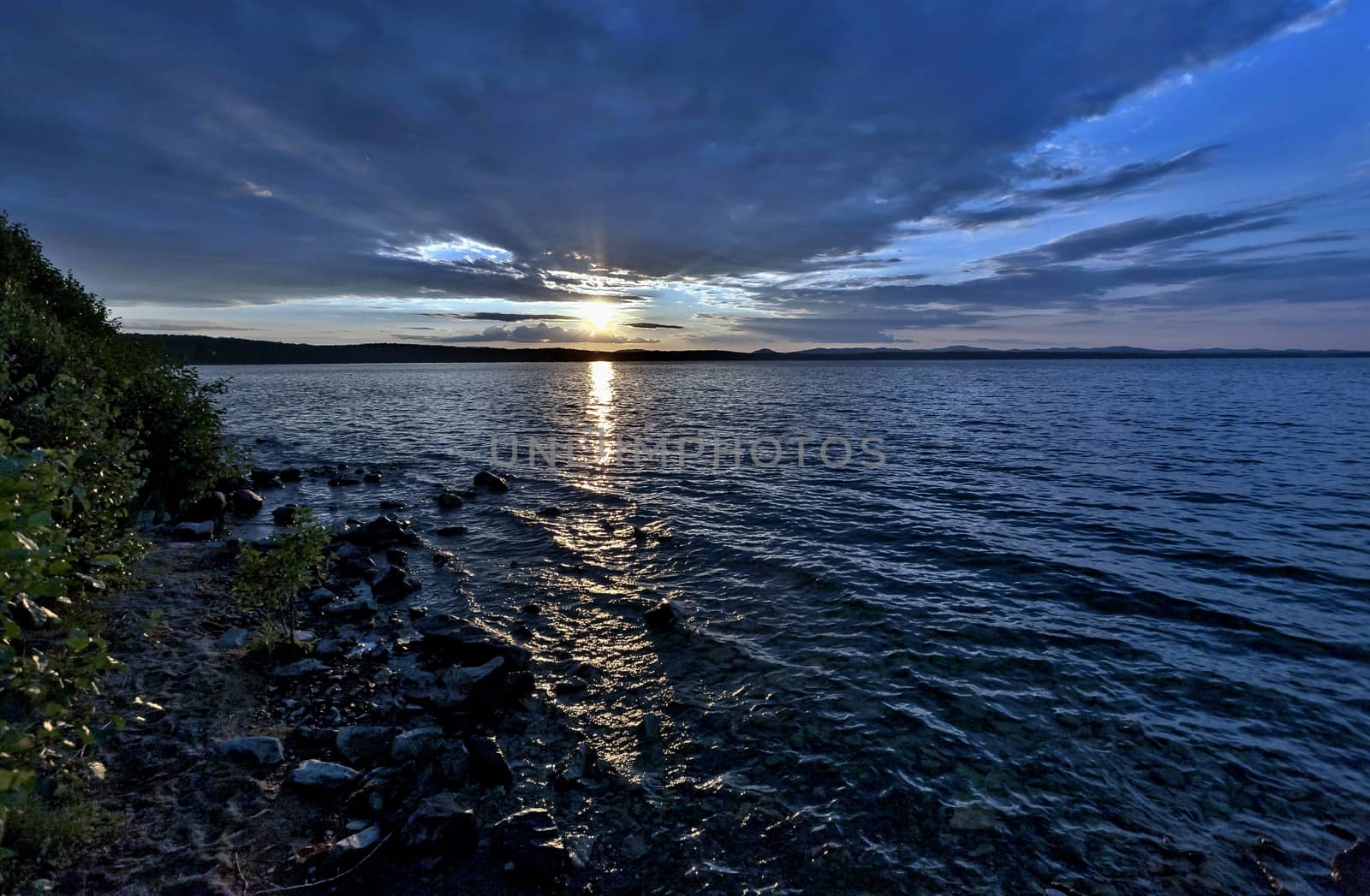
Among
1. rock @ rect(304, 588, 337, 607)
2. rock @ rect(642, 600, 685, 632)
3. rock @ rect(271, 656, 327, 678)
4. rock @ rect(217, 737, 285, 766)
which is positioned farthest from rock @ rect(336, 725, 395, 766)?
rock @ rect(304, 588, 337, 607)

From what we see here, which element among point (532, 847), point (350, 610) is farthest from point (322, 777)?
point (350, 610)

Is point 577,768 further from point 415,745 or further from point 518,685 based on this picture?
Answer: point 518,685

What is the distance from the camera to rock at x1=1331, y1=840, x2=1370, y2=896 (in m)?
8.06

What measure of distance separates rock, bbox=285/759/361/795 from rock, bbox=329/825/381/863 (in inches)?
44.6

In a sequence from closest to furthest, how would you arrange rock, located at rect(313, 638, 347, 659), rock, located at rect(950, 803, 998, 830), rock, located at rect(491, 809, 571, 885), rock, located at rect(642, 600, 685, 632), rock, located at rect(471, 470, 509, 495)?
rock, located at rect(491, 809, 571, 885) < rock, located at rect(950, 803, 998, 830) < rock, located at rect(313, 638, 347, 659) < rock, located at rect(642, 600, 685, 632) < rock, located at rect(471, 470, 509, 495)

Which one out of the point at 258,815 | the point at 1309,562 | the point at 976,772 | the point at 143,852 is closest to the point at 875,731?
the point at 976,772

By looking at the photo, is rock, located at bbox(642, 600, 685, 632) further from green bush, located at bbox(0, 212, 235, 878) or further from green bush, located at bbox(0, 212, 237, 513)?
green bush, located at bbox(0, 212, 237, 513)

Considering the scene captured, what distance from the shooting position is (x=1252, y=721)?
11.6 m

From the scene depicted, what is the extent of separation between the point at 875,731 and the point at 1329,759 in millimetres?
7744

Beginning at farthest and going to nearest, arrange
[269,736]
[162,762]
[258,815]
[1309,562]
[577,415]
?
[577,415] → [1309,562] → [269,736] → [162,762] → [258,815]

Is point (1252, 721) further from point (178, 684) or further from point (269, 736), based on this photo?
A: point (178, 684)

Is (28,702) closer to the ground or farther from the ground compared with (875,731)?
farther from the ground

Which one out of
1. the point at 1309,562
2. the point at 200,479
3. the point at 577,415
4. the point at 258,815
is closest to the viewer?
the point at 258,815

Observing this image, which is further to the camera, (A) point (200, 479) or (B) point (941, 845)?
(A) point (200, 479)
